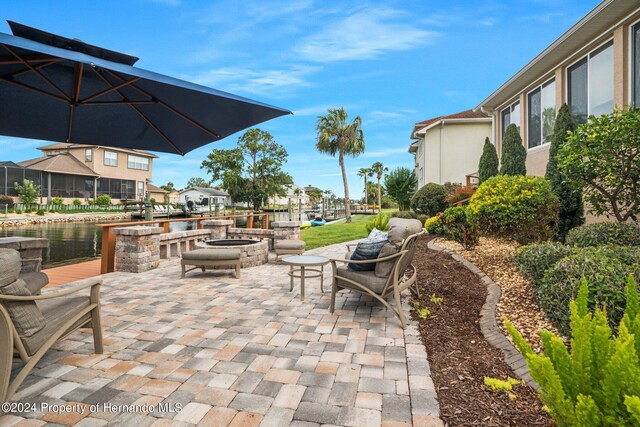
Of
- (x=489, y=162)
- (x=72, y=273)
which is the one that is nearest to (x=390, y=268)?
(x=72, y=273)

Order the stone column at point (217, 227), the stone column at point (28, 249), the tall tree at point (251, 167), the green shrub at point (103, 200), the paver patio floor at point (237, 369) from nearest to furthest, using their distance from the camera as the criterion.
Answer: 1. the paver patio floor at point (237, 369)
2. the stone column at point (28, 249)
3. the stone column at point (217, 227)
4. the green shrub at point (103, 200)
5. the tall tree at point (251, 167)

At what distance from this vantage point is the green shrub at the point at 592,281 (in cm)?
281

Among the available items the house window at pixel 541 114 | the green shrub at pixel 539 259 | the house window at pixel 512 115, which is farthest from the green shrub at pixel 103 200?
the green shrub at pixel 539 259

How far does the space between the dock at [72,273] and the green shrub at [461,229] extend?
721 centimetres

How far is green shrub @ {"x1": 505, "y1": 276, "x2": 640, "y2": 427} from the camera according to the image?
1206 mm

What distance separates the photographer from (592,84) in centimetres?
790

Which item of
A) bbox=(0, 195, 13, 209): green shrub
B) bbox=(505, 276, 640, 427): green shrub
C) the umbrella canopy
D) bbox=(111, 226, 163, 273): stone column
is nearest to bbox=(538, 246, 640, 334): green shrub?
bbox=(505, 276, 640, 427): green shrub

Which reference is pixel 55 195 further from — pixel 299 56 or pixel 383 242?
pixel 383 242

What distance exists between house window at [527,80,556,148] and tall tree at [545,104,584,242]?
1.58 m

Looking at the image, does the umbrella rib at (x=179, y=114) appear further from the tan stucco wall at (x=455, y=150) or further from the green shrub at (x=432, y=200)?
the tan stucco wall at (x=455, y=150)

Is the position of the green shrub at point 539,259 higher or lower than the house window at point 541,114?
lower

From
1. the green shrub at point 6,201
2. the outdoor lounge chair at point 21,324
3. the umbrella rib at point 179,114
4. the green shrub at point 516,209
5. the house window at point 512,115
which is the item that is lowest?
the outdoor lounge chair at point 21,324

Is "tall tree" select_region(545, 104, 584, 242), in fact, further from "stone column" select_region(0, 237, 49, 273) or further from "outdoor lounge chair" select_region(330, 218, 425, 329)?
"stone column" select_region(0, 237, 49, 273)

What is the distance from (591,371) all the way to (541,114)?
35.8ft
